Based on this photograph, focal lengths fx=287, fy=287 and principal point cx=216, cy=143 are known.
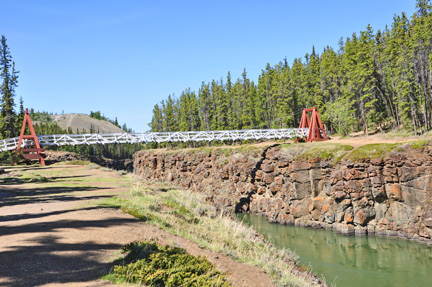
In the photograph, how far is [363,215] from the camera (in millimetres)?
20203

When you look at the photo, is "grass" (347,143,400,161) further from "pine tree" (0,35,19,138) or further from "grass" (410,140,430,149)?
"pine tree" (0,35,19,138)

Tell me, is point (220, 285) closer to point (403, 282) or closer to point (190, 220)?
point (190, 220)

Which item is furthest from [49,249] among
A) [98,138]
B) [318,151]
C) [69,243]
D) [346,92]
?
[346,92]

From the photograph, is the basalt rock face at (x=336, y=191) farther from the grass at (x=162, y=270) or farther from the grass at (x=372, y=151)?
the grass at (x=162, y=270)

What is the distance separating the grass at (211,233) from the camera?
9.20m

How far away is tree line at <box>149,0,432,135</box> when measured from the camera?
38.1m

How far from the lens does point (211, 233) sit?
37.4 feet

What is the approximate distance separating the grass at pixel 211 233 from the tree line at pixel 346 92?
32.7 meters

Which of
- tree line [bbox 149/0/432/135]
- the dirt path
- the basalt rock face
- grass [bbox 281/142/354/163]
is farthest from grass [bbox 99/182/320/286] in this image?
tree line [bbox 149/0/432/135]

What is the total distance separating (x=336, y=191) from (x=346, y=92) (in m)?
33.5

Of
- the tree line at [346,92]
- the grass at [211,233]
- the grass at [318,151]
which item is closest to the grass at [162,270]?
the grass at [211,233]

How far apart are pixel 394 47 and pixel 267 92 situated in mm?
27634

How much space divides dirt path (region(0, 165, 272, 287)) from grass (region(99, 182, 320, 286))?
0.53 meters

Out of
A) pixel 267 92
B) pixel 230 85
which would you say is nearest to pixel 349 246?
pixel 267 92
